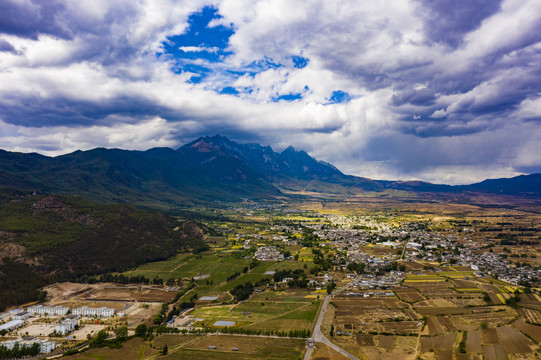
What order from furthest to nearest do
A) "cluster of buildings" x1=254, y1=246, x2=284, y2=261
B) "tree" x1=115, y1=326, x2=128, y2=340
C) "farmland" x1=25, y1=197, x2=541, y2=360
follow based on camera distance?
"cluster of buildings" x1=254, y1=246, x2=284, y2=261, "tree" x1=115, y1=326, x2=128, y2=340, "farmland" x1=25, y1=197, x2=541, y2=360

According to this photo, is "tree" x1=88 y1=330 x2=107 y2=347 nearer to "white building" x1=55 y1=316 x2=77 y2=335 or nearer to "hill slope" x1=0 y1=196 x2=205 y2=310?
"white building" x1=55 y1=316 x2=77 y2=335

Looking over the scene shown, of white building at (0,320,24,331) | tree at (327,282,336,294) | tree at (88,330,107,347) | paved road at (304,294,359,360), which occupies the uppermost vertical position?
tree at (327,282,336,294)

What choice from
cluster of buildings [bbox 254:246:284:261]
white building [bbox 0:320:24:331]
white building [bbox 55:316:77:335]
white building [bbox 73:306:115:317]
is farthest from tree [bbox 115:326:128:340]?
cluster of buildings [bbox 254:246:284:261]

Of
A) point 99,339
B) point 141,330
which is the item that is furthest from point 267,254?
point 99,339

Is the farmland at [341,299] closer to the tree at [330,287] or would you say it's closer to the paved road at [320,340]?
the paved road at [320,340]

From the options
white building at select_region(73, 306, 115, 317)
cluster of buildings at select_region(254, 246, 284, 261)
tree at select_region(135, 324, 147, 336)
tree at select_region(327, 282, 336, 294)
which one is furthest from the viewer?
cluster of buildings at select_region(254, 246, 284, 261)

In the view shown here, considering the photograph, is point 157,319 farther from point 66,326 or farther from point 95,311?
point 66,326

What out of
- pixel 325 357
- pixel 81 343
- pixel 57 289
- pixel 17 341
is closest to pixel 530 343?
pixel 325 357
